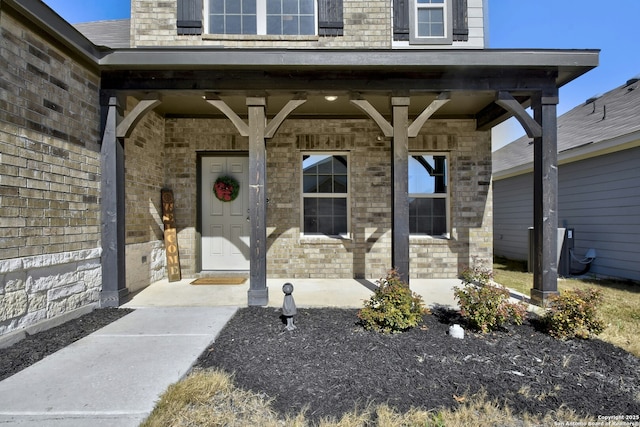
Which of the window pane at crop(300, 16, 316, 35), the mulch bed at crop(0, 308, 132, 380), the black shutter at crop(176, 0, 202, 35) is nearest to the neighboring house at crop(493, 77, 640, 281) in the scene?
the window pane at crop(300, 16, 316, 35)

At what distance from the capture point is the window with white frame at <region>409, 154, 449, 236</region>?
6008mm

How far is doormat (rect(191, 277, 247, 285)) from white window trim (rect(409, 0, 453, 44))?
4909 millimetres

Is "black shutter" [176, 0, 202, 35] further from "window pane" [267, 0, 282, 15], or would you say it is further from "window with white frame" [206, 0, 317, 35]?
"window pane" [267, 0, 282, 15]

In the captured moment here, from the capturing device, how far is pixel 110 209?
4000 millimetres

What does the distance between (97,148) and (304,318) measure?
330cm

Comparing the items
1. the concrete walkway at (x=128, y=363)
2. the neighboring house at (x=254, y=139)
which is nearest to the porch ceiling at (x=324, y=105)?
the neighboring house at (x=254, y=139)

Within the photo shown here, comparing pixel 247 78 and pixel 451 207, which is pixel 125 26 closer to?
pixel 247 78

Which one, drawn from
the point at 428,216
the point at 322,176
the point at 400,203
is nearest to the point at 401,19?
the point at 322,176

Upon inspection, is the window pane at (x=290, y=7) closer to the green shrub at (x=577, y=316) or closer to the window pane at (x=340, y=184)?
the window pane at (x=340, y=184)

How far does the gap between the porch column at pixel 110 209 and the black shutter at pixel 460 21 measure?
5229mm

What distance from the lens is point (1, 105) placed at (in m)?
2.82

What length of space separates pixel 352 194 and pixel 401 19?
9.78ft

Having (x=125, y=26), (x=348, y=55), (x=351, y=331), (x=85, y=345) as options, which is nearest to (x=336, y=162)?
(x=348, y=55)

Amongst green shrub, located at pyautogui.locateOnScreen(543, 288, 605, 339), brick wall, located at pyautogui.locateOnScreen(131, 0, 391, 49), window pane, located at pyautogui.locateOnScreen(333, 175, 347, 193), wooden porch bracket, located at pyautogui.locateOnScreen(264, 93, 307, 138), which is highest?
brick wall, located at pyautogui.locateOnScreen(131, 0, 391, 49)
